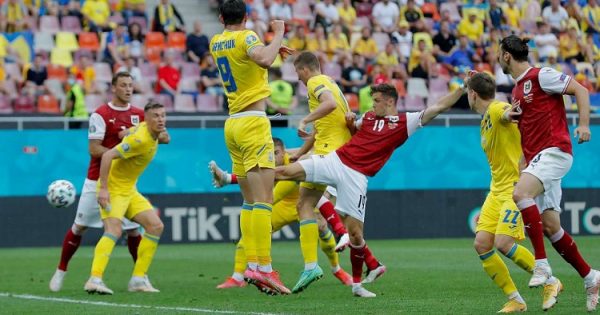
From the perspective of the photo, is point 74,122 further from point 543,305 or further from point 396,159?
point 543,305

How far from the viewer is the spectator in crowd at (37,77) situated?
74.9 feet

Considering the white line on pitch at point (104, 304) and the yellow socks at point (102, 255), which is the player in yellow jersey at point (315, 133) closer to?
the white line on pitch at point (104, 304)

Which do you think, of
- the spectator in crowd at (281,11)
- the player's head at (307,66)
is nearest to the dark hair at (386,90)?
the player's head at (307,66)

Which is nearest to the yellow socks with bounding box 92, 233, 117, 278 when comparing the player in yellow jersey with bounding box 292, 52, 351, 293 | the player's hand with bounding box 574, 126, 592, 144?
the player in yellow jersey with bounding box 292, 52, 351, 293

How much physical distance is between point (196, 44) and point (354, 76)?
128 inches

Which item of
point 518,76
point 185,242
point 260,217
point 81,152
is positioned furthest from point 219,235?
point 518,76

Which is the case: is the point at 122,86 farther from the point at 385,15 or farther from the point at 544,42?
the point at 544,42

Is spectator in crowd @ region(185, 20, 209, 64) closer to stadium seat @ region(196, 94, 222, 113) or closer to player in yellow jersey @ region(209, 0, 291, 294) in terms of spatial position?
stadium seat @ region(196, 94, 222, 113)

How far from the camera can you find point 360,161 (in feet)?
39.7

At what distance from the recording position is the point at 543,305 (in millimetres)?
9602

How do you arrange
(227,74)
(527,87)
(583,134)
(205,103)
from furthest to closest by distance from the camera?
(205,103) < (227,74) < (527,87) < (583,134)

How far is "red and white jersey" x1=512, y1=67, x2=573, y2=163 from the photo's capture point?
9.80 m

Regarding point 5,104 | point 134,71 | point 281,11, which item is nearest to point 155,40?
point 134,71

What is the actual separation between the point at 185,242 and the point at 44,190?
8.25ft
